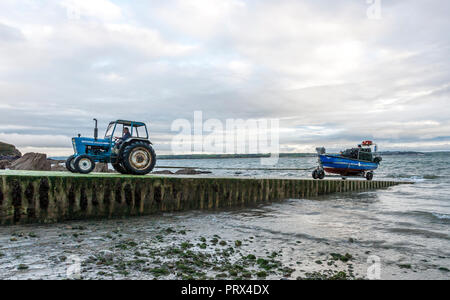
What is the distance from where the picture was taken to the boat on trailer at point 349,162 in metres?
25.9

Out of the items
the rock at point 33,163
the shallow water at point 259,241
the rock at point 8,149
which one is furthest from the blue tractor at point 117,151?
the rock at point 8,149

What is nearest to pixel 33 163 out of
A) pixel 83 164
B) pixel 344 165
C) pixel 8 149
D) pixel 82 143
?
pixel 82 143

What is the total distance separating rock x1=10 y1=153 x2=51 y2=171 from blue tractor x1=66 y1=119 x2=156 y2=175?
52.7 feet

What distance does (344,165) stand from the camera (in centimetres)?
2672

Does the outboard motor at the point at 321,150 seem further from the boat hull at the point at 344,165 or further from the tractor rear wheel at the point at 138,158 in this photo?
the tractor rear wheel at the point at 138,158

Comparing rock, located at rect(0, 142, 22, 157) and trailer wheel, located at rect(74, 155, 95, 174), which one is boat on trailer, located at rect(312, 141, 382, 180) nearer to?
trailer wheel, located at rect(74, 155, 95, 174)

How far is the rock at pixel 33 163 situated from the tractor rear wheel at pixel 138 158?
1797cm

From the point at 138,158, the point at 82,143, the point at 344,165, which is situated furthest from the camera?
the point at 344,165

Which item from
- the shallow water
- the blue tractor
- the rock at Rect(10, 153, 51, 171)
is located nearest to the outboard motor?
the shallow water

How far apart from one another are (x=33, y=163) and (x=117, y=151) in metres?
17.8

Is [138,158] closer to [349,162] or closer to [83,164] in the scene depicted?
[83,164]

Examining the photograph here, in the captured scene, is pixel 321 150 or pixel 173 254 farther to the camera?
pixel 321 150

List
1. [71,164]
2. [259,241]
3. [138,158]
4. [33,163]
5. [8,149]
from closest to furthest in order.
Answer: [259,241] < [71,164] < [138,158] < [33,163] < [8,149]
